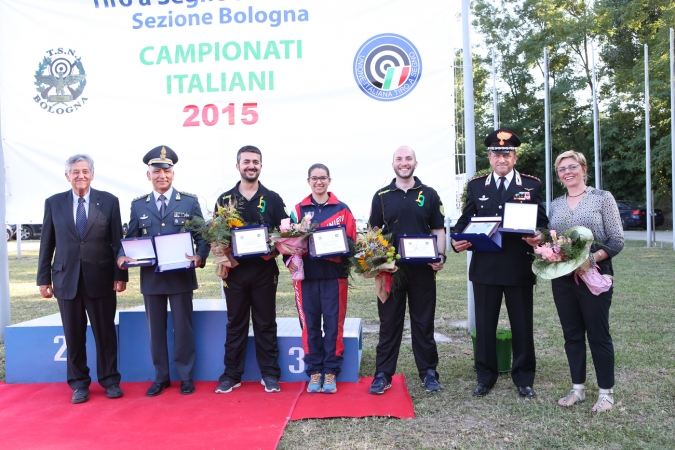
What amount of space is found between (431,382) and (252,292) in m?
1.65

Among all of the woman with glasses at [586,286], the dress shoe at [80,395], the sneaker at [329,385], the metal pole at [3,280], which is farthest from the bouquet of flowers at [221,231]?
the metal pole at [3,280]

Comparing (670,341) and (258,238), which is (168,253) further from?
(670,341)

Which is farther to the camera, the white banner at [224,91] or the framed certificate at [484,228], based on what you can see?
the white banner at [224,91]

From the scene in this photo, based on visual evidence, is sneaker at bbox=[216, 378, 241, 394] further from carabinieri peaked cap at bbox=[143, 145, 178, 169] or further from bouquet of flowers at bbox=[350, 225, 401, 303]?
carabinieri peaked cap at bbox=[143, 145, 178, 169]

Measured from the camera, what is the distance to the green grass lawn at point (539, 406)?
141 inches

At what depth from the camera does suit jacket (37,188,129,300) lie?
452 centimetres

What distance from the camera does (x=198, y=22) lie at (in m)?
6.34

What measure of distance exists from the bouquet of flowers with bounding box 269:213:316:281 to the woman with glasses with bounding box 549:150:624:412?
1854mm

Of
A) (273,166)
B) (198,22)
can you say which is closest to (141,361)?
(273,166)

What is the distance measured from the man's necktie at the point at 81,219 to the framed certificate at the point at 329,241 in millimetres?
1900

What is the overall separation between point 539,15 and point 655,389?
3223cm

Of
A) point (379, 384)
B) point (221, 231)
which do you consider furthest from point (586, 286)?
point (221, 231)

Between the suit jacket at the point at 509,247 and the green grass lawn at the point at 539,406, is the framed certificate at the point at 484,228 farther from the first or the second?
the green grass lawn at the point at 539,406

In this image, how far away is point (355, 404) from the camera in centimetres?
425
